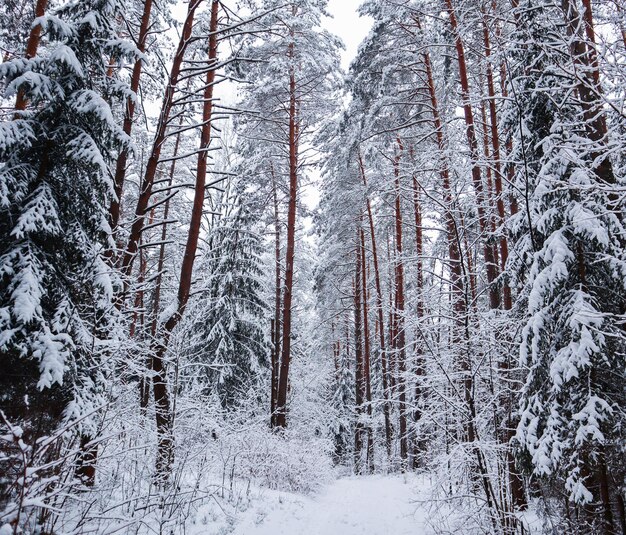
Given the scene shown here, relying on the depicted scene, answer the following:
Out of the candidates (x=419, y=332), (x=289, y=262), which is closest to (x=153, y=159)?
(x=419, y=332)

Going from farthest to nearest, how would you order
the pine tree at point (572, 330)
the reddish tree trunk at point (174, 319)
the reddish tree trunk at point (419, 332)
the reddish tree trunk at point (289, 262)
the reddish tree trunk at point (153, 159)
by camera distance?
the reddish tree trunk at point (289, 262) → the reddish tree trunk at point (419, 332) → the reddish tree trunk at point (153, 159) → the reddish tree trunk at point (174, 319) → the pine tree at point (572, 330)

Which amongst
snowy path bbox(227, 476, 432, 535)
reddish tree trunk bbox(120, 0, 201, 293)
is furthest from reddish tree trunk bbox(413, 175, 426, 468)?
reddish tree trunk bbox(120, 0, 201, 293)

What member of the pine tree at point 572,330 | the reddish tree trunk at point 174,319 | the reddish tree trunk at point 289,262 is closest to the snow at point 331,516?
the reddish tree trunk at point 174,319

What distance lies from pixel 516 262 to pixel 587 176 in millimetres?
1599

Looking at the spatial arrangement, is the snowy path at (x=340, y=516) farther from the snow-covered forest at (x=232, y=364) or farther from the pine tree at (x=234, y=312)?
the pine tree at (x=234, y=312)

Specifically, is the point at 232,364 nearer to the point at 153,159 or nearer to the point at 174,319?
the point at 174,319

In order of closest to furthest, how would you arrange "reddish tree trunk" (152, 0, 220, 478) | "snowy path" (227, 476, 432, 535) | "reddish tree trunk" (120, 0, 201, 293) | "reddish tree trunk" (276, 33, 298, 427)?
1. "reddish tree trunk" (152, 0, 220, 478)
2. "reddish tree trunk" (120, 0, 201, 293)
3. "snowy path" (227, 476, 432, 535)
4. "reddish tree trunk" (276, 33, 298, 427)

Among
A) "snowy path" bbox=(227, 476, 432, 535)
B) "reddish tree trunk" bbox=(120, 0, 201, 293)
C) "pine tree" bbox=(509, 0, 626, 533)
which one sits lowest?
"snowy path" bbox=(227, 476, 432, 535)

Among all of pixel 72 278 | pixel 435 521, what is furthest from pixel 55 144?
pixel 435 521

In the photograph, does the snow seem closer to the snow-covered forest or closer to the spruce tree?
the snow-covered forest

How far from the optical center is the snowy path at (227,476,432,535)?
21.6 feet

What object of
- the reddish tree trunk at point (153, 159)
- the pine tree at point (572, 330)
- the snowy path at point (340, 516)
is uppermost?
the reddish tree trunk at point (153, 159)

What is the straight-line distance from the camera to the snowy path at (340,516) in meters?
6.59

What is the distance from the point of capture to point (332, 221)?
18.4 metres
